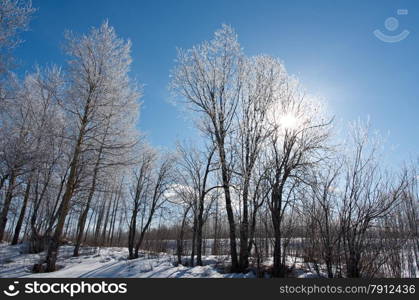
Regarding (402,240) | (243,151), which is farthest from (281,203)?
(402,240)

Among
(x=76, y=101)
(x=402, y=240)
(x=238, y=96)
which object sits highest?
(x=238, y=96)

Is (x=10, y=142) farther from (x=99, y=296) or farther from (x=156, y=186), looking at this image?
(x=156, y=186)

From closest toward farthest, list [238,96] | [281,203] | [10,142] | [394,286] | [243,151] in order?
[394,286]
[10,142]
[281,203]
[243,151]
[238,96]

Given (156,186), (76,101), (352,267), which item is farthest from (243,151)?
(156,186)

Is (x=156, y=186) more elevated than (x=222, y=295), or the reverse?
(x=156, y=186)

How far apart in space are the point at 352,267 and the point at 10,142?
39.0 ft

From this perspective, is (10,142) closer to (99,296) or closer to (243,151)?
(99,296)

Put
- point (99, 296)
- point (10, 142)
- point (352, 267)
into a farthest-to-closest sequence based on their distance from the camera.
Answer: point (10, 142)
point (352, 267)
point (99, 296)

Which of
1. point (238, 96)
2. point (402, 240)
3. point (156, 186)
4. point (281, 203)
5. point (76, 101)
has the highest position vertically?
point (238, 96)

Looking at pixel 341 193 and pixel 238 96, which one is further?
pixel 238 96

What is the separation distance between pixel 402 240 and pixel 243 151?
6.06 metres

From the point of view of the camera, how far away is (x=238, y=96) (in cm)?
1185

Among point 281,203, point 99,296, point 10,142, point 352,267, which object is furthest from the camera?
point 281,203

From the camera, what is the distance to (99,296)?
4891 millimetres
